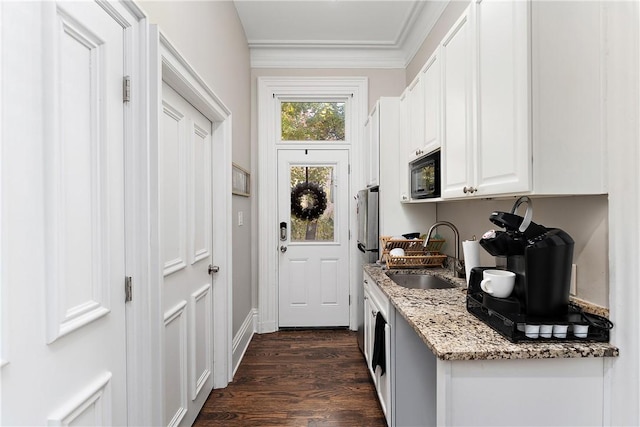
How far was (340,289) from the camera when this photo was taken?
356cm

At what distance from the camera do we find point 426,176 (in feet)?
6.82

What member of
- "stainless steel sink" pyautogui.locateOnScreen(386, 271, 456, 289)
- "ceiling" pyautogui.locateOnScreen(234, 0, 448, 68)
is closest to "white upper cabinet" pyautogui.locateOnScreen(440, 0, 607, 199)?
"stainless steel sink" pyautogui.locateOnScreen(386, 271, 456, 289)

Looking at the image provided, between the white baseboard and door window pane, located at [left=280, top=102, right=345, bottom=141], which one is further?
door window pane, located at [left=280, top=102, right=345, bottom=141]

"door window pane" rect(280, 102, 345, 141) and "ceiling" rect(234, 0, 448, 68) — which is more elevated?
"ceiling" rect(234, 0, 448, 68)

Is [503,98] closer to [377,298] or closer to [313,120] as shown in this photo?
[377,298]

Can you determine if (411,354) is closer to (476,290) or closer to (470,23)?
(476,290)

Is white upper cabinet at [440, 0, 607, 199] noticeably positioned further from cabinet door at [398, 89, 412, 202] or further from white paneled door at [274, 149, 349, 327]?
white paneled door at [274, 149, 349, 327]

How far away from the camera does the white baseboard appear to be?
265 centimetres

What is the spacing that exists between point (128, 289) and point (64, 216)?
0.43 metres

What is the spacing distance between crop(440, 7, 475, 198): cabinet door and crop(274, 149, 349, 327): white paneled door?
5.83ft

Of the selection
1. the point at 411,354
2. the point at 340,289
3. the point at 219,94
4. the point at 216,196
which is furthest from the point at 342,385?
the point at 219,94

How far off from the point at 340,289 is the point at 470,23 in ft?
8.92

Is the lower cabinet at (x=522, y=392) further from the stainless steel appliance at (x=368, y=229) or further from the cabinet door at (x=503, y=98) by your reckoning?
the stainless steel appliance at (x=368, y=229)

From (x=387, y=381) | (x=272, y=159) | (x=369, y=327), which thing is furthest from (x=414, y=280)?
(x=272, y=159)
